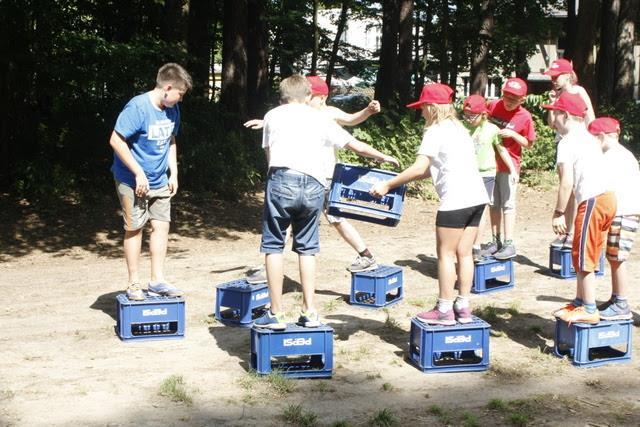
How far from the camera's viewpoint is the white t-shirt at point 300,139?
20.6 feet

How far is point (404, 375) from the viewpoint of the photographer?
6383mm

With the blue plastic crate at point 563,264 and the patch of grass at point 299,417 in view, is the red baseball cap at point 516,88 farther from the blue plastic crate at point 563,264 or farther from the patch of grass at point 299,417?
the patch of grass at point 299,417

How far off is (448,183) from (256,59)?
56.0ft

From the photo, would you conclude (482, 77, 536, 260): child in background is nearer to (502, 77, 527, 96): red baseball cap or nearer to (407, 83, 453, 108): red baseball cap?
(502, 77, 527, 96): red baseball cap

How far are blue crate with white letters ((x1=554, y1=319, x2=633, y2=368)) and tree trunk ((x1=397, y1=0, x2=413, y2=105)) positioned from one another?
13985 mm

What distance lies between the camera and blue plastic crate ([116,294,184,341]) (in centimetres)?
711

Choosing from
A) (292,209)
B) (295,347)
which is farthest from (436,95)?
(295,347)

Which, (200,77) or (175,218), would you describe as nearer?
(175,218)

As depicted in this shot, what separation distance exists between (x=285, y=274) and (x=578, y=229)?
4.00 metres

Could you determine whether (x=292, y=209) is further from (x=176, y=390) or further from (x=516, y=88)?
(x=516, y=88)

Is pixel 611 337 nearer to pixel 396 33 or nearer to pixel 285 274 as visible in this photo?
pixel 285 274

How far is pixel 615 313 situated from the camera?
22.3 feet

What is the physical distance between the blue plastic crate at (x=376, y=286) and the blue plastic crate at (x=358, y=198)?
109cm

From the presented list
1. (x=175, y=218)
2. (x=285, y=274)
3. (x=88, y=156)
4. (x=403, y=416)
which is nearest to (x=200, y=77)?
(x=88, y=156)
